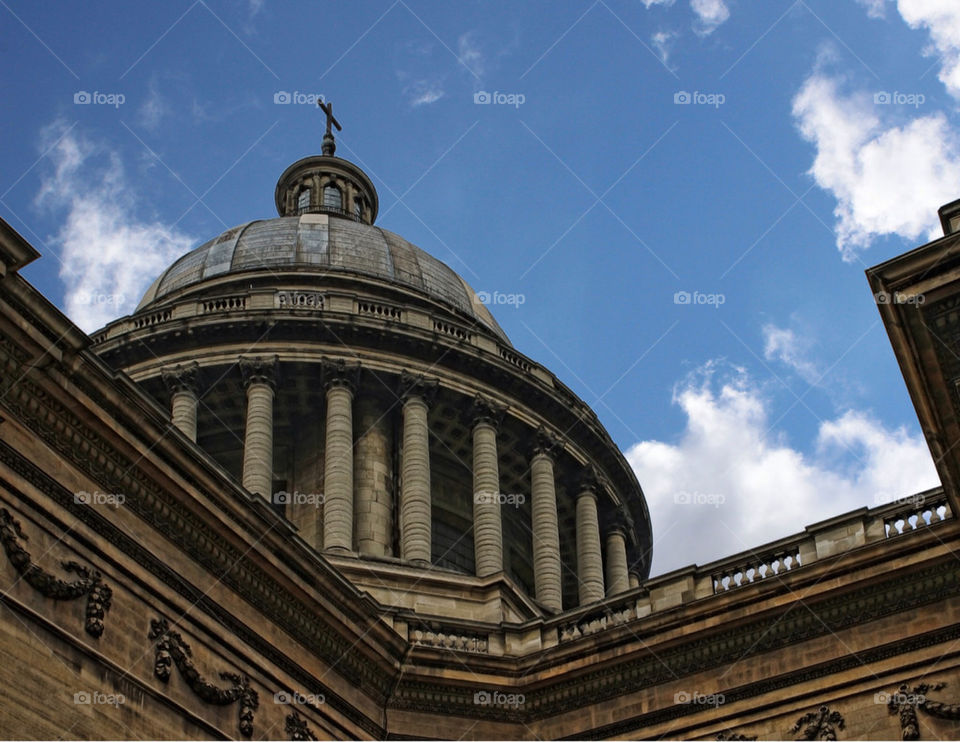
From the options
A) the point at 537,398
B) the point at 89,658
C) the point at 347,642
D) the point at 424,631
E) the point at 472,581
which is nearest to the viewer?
the point at 89,658

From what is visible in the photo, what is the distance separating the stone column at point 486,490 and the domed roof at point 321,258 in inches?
243

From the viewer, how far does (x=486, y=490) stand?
41156mm

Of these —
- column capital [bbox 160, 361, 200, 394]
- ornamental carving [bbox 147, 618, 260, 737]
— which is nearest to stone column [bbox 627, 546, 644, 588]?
column capital [bbox 160, 361, 200, 394]

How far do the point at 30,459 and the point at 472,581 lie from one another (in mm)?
16968

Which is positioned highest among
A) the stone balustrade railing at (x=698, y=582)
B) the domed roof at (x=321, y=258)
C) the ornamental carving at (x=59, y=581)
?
the domed roof at (x=321, y=258)

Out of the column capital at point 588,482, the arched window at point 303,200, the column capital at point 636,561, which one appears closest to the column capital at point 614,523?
the column capital at point 636,561

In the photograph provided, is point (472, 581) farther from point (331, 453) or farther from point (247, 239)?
point (247, 239)

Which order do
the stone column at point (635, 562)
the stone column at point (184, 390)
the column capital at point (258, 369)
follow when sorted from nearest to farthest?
the stone column at point (184, 390)
the column capital at point (258, 369)
the stone column at point (635, 562)

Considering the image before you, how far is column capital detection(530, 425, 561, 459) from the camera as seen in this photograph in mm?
44344

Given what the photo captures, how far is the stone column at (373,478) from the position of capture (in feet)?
130

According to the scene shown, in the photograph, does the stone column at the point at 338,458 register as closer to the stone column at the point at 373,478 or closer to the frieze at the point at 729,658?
the stone column at the point at 373,478

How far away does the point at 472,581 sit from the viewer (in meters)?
34.5

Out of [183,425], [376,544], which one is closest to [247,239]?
[183,425]

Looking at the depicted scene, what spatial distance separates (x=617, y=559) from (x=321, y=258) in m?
13.8
